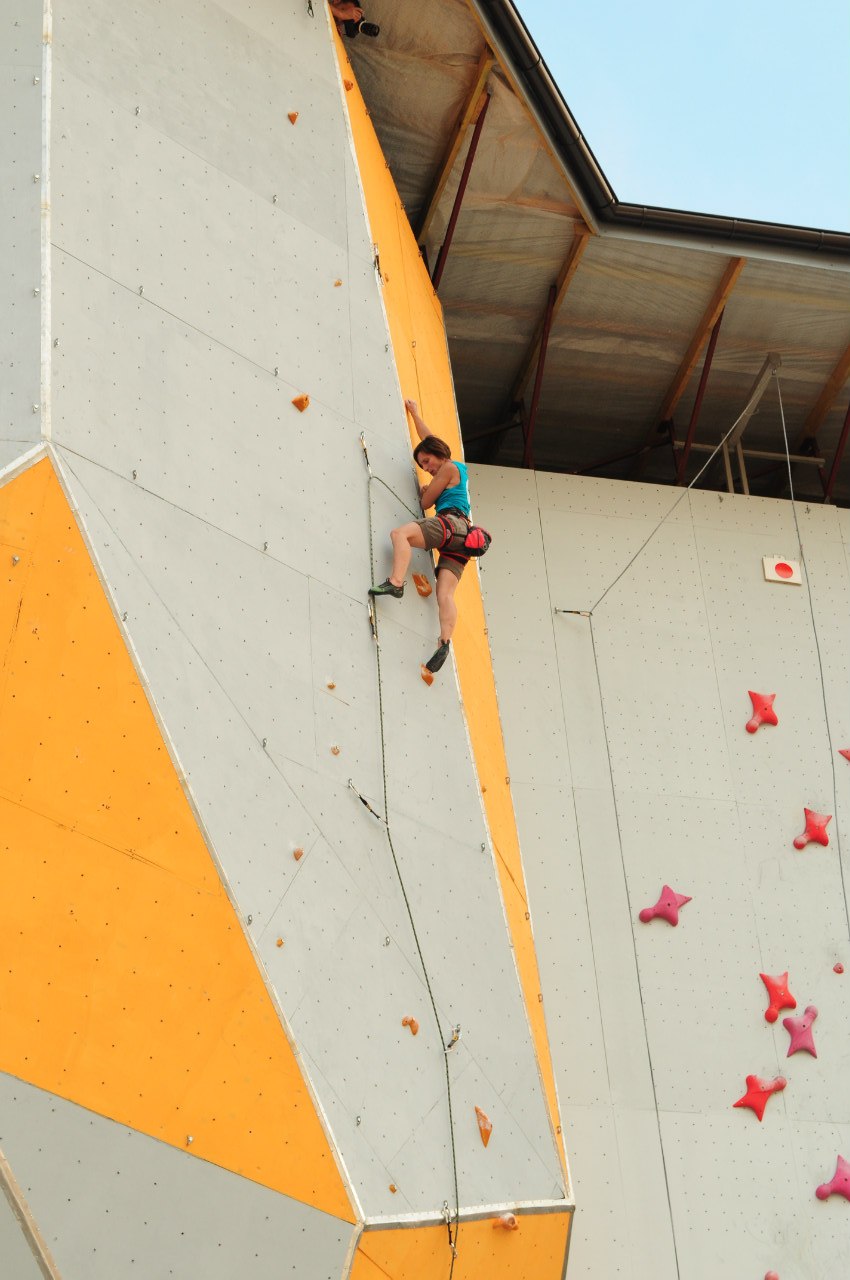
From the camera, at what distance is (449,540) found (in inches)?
264

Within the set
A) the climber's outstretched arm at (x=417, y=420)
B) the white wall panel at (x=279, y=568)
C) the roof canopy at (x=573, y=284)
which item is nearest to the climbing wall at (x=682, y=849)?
the roof canopy at (x=573, y=284)

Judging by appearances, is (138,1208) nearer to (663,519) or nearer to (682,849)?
(682,849)

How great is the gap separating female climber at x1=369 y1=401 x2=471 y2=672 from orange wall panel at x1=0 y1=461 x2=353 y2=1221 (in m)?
1.72

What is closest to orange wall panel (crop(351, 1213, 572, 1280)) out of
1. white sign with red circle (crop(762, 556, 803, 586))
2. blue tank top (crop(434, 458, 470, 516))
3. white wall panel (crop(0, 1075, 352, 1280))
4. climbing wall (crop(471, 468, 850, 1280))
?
white wall panel (crop(0, 1075, 352, 1280))

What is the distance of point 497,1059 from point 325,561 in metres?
2.15

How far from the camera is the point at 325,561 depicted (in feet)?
20.3

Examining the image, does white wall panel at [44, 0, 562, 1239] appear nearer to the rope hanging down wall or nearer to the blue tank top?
the blue tank top

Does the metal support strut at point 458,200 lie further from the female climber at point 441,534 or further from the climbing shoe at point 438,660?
the climbing shoe at point 438,660

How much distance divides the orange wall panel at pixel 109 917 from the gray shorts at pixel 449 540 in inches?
78.0

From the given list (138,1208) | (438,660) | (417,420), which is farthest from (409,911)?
(417,420)

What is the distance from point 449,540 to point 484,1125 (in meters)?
2.55

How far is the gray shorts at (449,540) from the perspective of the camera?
6.63m

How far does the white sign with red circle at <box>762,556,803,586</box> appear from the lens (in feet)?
32.9

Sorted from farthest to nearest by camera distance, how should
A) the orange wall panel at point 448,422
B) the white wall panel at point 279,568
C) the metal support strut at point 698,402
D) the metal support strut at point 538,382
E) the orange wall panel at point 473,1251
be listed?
the metal support strut at point 698,402 < the metal support strut at point 538,382 < the orange wall panel at point 448,422 < the white wall panel at point 279,568 < the orange wall panel at point 473,1251
